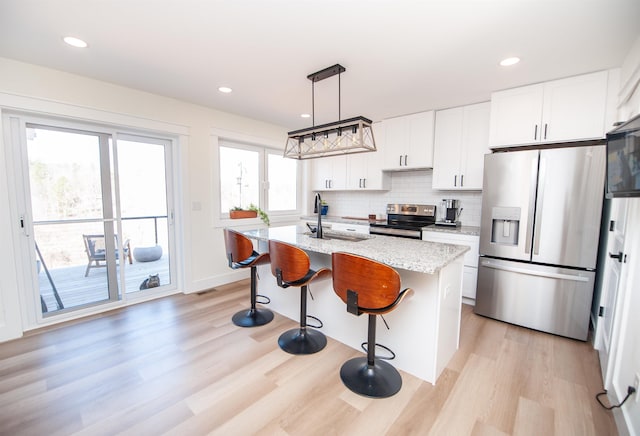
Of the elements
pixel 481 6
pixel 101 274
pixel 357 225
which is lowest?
pixel 101 274

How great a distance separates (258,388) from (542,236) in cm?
290

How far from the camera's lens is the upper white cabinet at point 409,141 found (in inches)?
149

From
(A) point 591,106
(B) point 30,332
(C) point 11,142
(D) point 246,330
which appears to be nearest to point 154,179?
(C) point 11,142

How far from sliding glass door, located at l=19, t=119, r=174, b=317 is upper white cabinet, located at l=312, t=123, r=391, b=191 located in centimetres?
265

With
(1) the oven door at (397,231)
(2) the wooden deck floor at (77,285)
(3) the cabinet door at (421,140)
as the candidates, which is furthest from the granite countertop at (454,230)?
(2) the wooden deck floor at (77,285)

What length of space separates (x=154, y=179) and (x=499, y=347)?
4219 millimetres

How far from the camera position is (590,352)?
7.75 feet

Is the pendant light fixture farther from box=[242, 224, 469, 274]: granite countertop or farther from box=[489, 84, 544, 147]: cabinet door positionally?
box=[489, 84, 544, 147]: cabinet door

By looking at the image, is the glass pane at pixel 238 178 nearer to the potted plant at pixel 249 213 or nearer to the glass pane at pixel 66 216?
the potted plant at pixel 249 213

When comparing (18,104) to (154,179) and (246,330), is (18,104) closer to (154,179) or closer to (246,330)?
(154,179)

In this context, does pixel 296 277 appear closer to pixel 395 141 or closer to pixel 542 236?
pixel 542 236

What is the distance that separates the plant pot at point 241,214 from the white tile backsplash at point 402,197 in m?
1.72

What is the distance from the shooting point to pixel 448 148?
3637 millimetres

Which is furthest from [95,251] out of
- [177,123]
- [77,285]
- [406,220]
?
[406,220]
